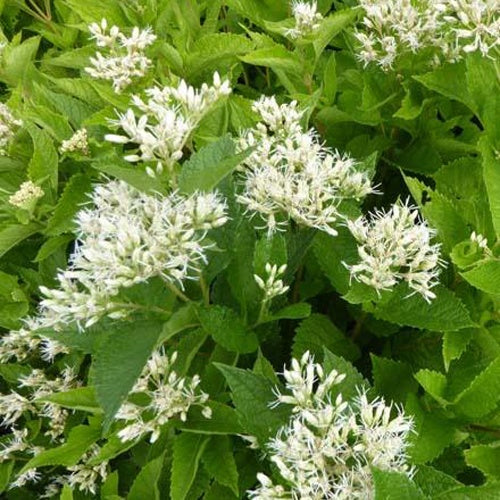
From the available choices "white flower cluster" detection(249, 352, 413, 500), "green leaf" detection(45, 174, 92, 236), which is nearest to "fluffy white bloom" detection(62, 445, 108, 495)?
"green leaf" detection(45, 174, 92, 236)

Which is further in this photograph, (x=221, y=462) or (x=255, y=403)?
(x=221, y=462)

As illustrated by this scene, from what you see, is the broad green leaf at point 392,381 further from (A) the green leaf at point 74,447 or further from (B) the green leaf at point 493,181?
(A) the green leaf at point 74,447

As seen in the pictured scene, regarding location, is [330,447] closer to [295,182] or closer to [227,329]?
[227,329]

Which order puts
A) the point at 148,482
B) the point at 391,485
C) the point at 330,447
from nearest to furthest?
the point at 391,485 < the point at 330,447 < the point at 148,482

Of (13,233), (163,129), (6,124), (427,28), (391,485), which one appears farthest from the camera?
(6,124)

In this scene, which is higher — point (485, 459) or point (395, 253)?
point (395, 253)

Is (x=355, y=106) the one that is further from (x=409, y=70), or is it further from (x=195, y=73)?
(x=195, y=73)

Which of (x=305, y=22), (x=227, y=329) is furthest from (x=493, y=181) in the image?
(x=305, y=22)

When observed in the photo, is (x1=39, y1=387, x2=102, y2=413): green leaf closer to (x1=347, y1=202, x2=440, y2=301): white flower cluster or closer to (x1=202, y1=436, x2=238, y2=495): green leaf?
(x1=202, y1=436, x2=238, y2=495): green leaf
